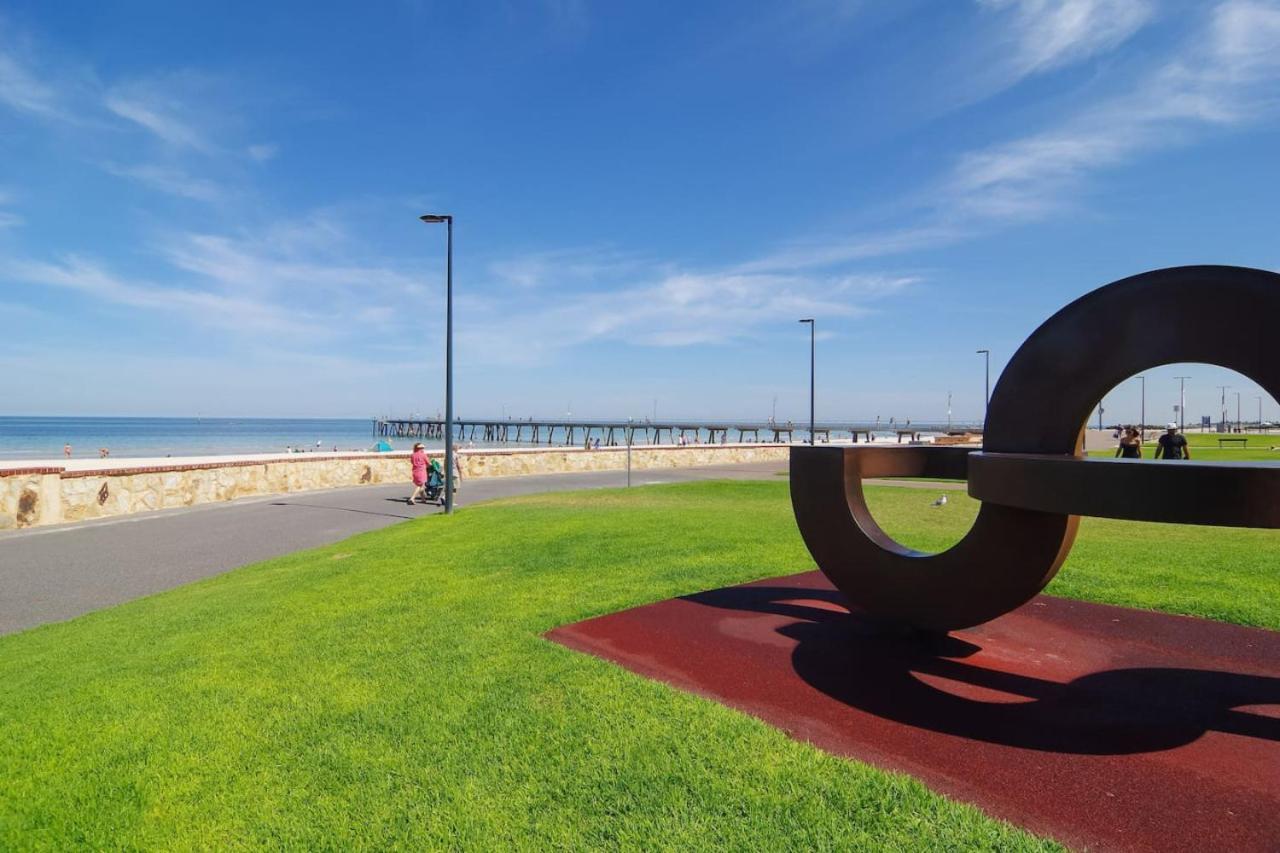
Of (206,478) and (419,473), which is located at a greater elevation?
(419,473)

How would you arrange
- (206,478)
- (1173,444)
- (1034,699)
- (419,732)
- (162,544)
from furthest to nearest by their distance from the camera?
(206,478), (1173,444), (162,544), (1034,699), (419,732)

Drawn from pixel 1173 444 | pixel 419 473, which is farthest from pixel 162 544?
pixel 1173 444

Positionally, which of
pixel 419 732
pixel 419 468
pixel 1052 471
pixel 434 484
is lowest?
pixel 419 732

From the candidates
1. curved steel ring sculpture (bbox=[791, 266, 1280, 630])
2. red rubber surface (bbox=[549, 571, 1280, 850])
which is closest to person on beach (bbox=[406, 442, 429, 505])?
red rubber surface (bbox=[549, 571, 1280, 850])

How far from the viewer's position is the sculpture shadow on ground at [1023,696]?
4.23 meters

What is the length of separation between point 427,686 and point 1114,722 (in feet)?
14.7

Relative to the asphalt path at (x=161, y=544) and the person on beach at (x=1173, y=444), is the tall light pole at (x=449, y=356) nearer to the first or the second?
the asphalt path at (x=161, y=544)

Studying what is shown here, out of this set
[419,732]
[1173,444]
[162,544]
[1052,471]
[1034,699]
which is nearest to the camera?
[419,732]

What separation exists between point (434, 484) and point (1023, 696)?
15462 mm

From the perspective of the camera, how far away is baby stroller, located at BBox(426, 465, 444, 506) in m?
18.1

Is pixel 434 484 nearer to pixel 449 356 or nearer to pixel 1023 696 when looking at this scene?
pixel 449 356

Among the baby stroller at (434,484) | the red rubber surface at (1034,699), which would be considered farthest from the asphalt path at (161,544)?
the red rubber surface at (1034,699)

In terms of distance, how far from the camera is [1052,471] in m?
4.50

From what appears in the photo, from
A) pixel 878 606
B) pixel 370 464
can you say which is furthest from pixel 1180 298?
pixel 370 464
